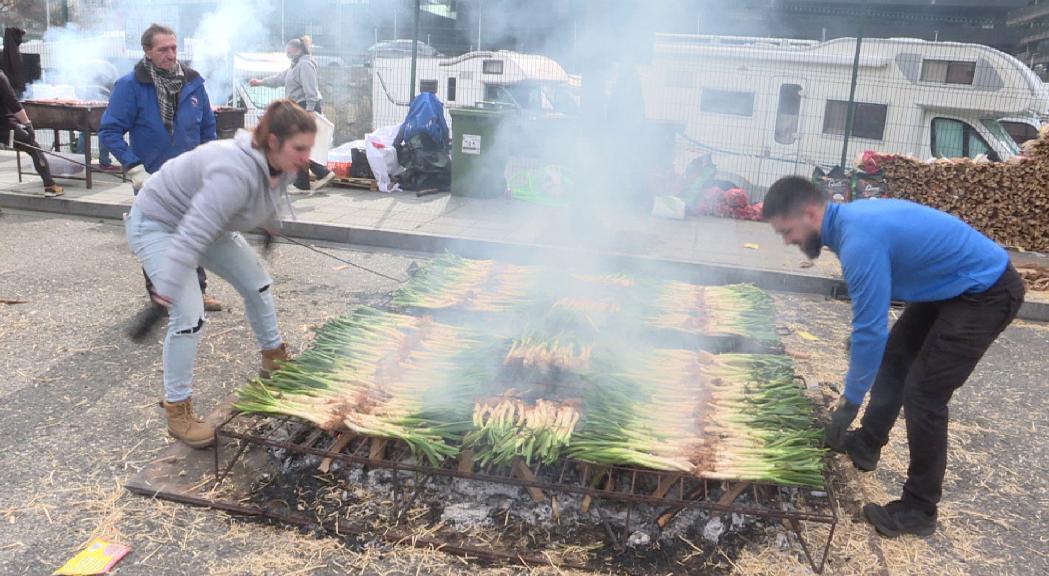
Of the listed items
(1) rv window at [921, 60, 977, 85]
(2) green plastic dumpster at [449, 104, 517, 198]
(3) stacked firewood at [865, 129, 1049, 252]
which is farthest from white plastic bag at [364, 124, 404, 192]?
(1) rv window at [921, 60, 977, 85]

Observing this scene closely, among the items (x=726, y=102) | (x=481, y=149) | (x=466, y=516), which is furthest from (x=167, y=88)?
(x=726, y=102)

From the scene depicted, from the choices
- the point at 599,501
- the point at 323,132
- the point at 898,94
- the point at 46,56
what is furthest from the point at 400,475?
the point at 46,56

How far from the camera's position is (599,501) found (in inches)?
118

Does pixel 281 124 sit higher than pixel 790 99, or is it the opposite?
pixel 790 99

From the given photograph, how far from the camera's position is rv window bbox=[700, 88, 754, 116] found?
381 inches

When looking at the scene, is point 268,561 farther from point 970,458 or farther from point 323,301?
point 970,458

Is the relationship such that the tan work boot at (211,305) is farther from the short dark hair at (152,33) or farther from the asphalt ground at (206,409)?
the short dark hair at (152,33)

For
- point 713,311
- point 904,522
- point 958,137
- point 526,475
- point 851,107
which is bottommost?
point 904,522

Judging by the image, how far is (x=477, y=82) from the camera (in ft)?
35.6

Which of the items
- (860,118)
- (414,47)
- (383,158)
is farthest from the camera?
(414,47)

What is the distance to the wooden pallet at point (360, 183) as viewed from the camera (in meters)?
9.45

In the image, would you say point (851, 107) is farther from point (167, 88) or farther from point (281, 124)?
point (281, 124)

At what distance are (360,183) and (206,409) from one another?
6.08 m

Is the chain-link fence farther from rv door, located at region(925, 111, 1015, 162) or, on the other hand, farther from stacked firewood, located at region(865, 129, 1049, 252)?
stacked firewood, located at region(865, 129, 1049, 252)
